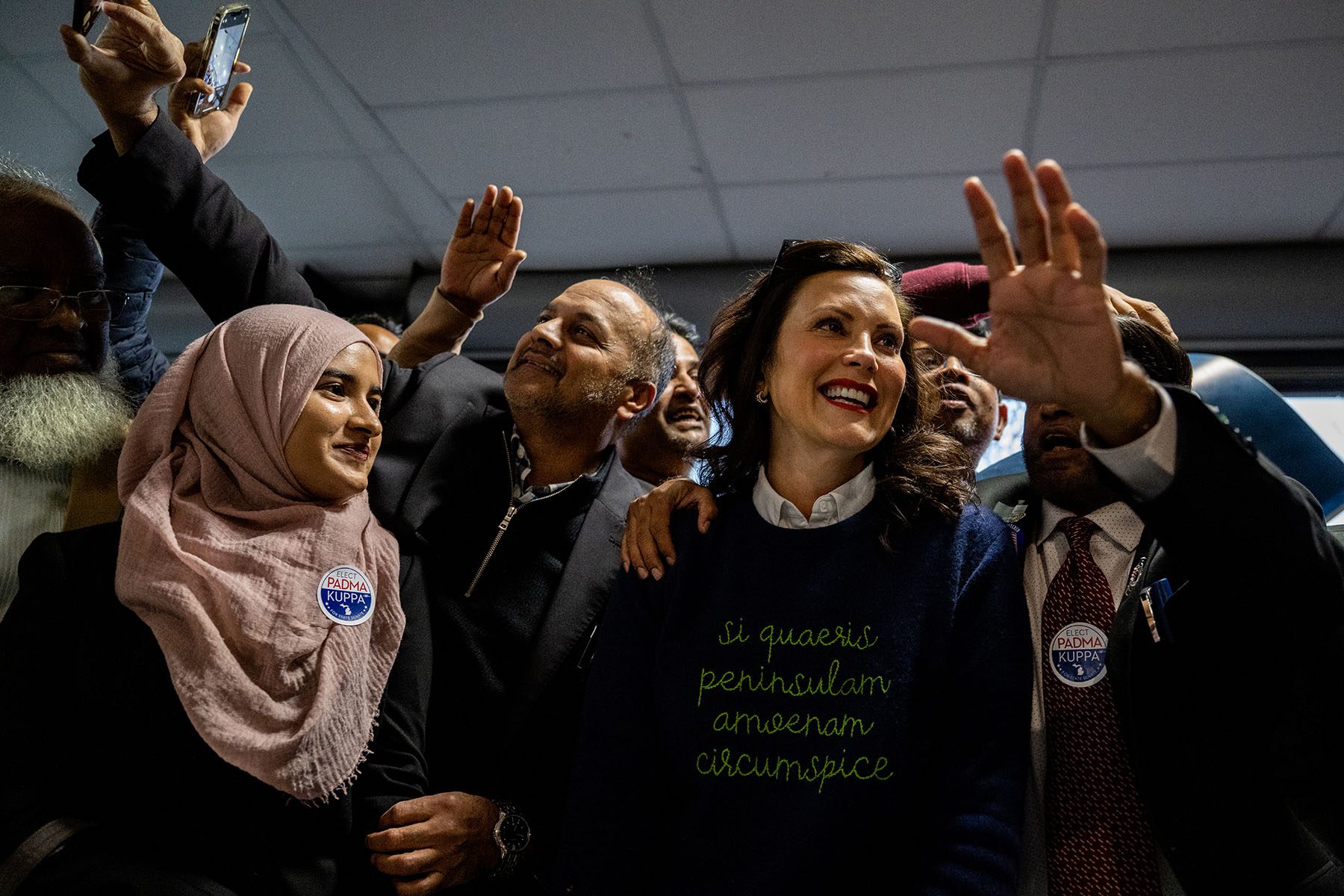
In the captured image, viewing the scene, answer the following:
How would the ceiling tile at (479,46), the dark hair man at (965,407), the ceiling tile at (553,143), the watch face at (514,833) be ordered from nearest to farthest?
the watch face at (514,833) → the dark hair man at (965,407) → the ceiling tile at (479,46) → the ceiling tile at (553,143)

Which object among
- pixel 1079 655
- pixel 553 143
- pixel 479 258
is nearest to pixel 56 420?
pixel 479 258

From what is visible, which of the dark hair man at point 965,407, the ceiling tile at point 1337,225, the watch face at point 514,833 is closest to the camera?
the watch face at point 514,833

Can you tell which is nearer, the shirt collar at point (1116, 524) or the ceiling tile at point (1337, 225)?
the shirt collar at point (1116, 524)

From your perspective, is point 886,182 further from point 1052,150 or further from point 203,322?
point 203,322

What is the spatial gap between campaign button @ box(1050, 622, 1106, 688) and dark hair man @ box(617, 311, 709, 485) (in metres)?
1.41

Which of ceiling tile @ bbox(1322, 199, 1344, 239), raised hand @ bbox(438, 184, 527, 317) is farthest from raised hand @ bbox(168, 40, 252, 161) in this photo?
ceiling tile @ bbox(1322, 199, 1344, 239)

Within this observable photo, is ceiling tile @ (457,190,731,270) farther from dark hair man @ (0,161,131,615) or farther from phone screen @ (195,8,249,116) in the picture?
dark hair man @ (0,161,131,615)

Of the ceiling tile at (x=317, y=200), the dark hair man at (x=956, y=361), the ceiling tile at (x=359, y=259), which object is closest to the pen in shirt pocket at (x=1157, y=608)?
the dark hair man at (x=956, y=361)

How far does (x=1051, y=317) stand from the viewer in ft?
3.67

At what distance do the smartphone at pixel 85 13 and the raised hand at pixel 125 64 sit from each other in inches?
0.8

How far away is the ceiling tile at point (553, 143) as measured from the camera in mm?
3320

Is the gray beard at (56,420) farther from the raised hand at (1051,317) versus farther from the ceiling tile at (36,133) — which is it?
the ceiling tile at (36,133)

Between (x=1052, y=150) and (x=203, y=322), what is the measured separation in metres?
4.02

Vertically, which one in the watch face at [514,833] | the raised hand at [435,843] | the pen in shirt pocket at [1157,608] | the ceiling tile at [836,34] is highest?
the ceiling tile at [836,34]
